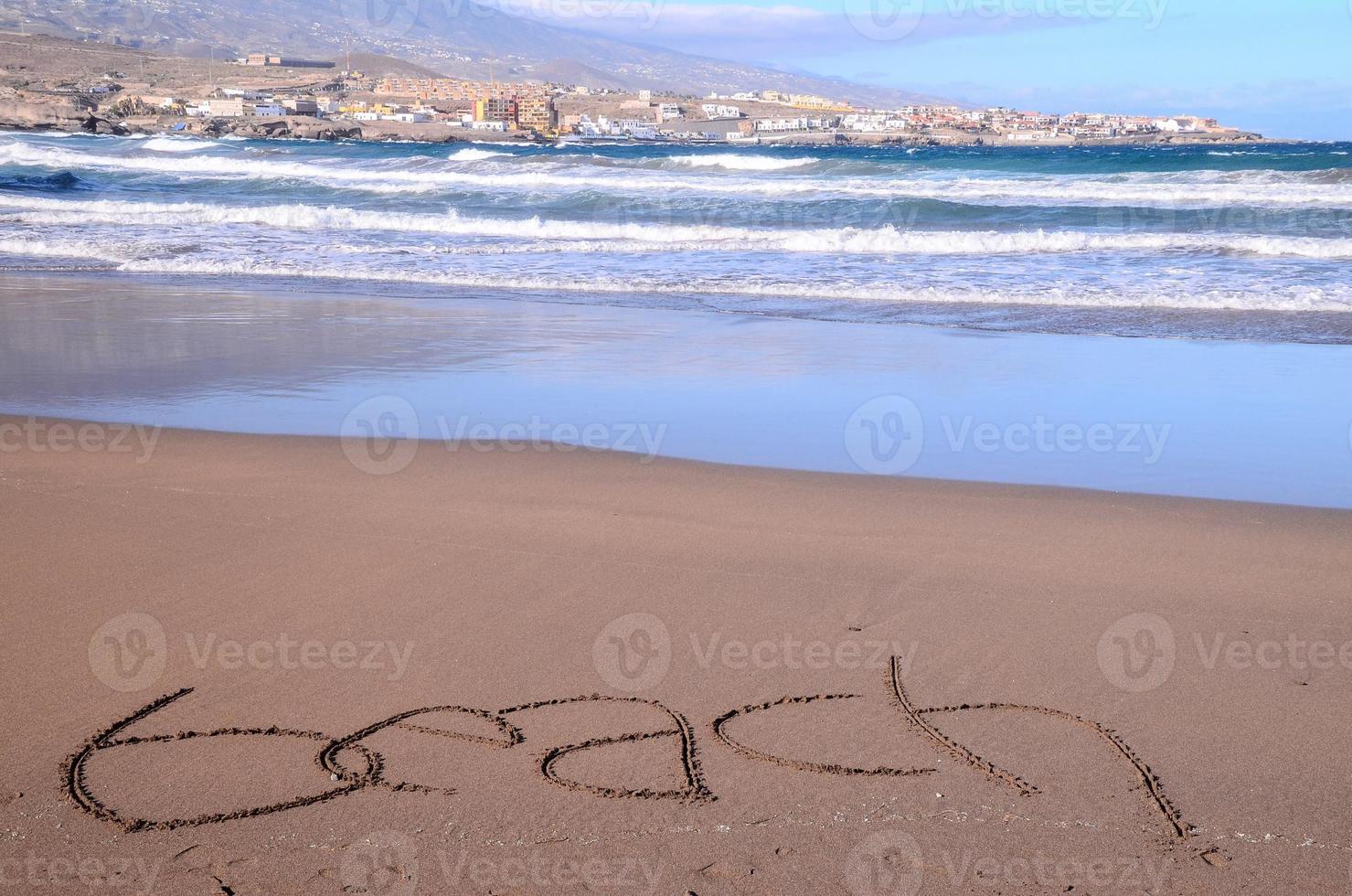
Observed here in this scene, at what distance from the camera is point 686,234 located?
65.4 feet

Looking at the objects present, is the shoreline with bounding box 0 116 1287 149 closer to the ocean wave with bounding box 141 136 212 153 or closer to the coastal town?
the coastal town

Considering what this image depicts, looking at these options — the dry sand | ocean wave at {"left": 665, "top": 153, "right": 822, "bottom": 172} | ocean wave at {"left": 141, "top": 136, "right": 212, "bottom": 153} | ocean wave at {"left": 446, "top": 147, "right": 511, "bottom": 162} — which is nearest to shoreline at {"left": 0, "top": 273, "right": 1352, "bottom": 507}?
the dry sand

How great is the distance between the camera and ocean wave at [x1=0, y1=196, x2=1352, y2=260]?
17000 millimetres

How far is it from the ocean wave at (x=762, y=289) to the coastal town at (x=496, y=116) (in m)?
59.0

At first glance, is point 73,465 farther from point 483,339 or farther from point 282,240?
point 282,240

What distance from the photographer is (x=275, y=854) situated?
8.29ft

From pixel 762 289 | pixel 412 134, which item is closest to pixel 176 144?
pixel 412 134

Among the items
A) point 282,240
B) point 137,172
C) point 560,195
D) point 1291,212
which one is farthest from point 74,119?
point 1291,212

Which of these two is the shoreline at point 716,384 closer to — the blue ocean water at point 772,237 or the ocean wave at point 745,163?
the blue ocean water at point 772,237

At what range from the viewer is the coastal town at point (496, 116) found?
73.7 metres

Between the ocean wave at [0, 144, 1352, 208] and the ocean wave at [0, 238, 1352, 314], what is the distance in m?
13.2

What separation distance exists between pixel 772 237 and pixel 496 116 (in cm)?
7246

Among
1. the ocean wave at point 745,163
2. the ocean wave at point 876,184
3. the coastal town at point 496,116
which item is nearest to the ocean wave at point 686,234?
the ocean wave at point 876,184

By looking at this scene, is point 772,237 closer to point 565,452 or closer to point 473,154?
point 565,452
